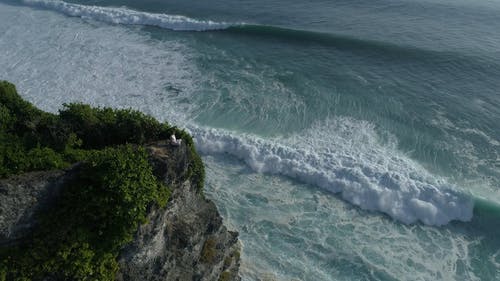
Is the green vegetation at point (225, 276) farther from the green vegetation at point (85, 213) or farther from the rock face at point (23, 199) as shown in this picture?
the rock face at point (23, 199)

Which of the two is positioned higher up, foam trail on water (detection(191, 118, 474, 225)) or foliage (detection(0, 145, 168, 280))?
foliage (detection(0, 145, 168, 280))

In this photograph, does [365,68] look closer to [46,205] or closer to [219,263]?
[219,263]

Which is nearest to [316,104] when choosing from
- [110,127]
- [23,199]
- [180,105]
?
[180,105]

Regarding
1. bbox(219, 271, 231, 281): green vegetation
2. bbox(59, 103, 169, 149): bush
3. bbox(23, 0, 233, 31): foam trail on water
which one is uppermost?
bbox(23, 0, 233, 31): foam trail on water

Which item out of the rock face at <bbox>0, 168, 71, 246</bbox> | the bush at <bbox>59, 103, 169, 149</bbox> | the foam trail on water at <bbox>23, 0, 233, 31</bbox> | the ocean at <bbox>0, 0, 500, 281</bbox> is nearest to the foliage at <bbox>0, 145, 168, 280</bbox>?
the rock face at <bbox>0, 168, 71, 246</bbox>

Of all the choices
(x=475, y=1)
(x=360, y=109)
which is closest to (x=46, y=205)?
(x=360, y=109)

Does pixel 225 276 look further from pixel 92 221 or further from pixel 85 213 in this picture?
pixel 85 213

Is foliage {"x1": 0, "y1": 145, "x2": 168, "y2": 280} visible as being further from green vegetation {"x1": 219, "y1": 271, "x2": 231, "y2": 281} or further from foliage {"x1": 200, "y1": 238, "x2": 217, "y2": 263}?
green vegetation {"x1": 219, "y1": 271, "x2": 231, "y2": 281}
